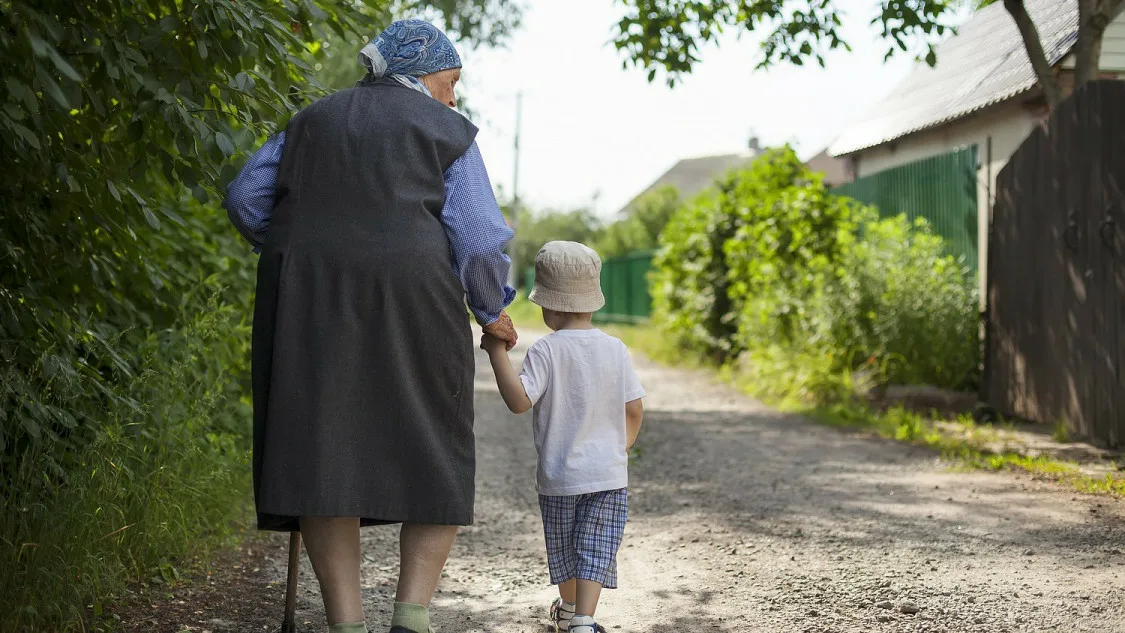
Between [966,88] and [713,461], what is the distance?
22.5ft

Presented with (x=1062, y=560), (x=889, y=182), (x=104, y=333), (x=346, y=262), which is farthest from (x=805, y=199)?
(x=346, y=262)

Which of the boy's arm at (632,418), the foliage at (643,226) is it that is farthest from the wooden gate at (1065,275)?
the foliage at (643,226)

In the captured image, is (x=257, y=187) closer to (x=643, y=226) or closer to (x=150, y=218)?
(x=150, y=218)

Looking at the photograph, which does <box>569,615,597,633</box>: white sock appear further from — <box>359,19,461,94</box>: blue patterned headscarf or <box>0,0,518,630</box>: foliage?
<box>359,19,461,94</box>: blue patterned headscarf

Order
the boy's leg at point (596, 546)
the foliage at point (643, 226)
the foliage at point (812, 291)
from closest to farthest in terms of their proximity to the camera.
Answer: the boy's leg at point (596, 546) → the foliage at point (812, 291) → the foliage at point (643, 226)

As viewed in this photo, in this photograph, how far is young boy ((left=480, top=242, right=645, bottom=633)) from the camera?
3.41m

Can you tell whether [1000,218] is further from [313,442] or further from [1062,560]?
[313,442]

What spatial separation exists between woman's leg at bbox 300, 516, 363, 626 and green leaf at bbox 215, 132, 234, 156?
105 cm

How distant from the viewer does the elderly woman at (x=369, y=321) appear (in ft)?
9.32

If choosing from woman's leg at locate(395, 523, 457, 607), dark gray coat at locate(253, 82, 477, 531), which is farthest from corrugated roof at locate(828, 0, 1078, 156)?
woman's leg at locate(395, 523, 457, 607)

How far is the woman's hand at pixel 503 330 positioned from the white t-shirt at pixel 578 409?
22cm

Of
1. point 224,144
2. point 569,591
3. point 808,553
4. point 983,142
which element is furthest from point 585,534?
point 983,142

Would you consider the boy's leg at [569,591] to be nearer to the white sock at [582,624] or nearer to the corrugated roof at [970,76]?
the white sock at [582,624]

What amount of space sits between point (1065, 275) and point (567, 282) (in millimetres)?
5294
